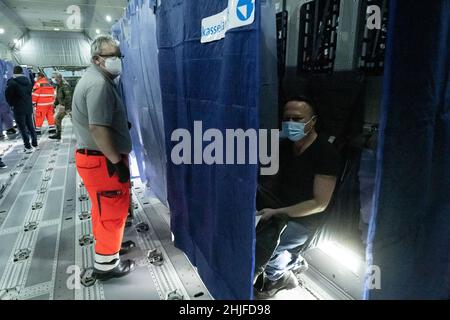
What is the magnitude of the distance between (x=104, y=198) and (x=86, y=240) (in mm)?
1061

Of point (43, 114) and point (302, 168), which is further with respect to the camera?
point (43, 114)

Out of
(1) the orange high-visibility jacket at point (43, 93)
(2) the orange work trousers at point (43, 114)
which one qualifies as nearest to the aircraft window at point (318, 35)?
(1) the orange high-visibility jacket at point (43, 93)

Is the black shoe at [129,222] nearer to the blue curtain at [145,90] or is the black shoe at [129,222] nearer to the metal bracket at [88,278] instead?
the blue curtain at [145,90]

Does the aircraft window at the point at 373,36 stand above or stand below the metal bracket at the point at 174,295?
above

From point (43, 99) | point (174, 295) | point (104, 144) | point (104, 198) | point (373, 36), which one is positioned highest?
point (373, 36)

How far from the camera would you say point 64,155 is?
604 cm

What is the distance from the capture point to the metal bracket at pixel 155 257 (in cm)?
255

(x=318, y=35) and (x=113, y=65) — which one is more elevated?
(x=318, y=35)

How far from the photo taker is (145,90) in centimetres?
325

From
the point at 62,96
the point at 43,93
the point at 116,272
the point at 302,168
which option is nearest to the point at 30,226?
the point at 116,272

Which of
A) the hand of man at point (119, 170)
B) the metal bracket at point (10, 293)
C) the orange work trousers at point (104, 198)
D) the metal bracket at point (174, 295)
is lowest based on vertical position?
the metal bracket at point (174, 295)

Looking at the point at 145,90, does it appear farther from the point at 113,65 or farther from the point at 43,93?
the point at 43,93

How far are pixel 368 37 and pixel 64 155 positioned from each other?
19.7ft

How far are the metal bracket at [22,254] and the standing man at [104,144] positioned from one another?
2.92 feet
